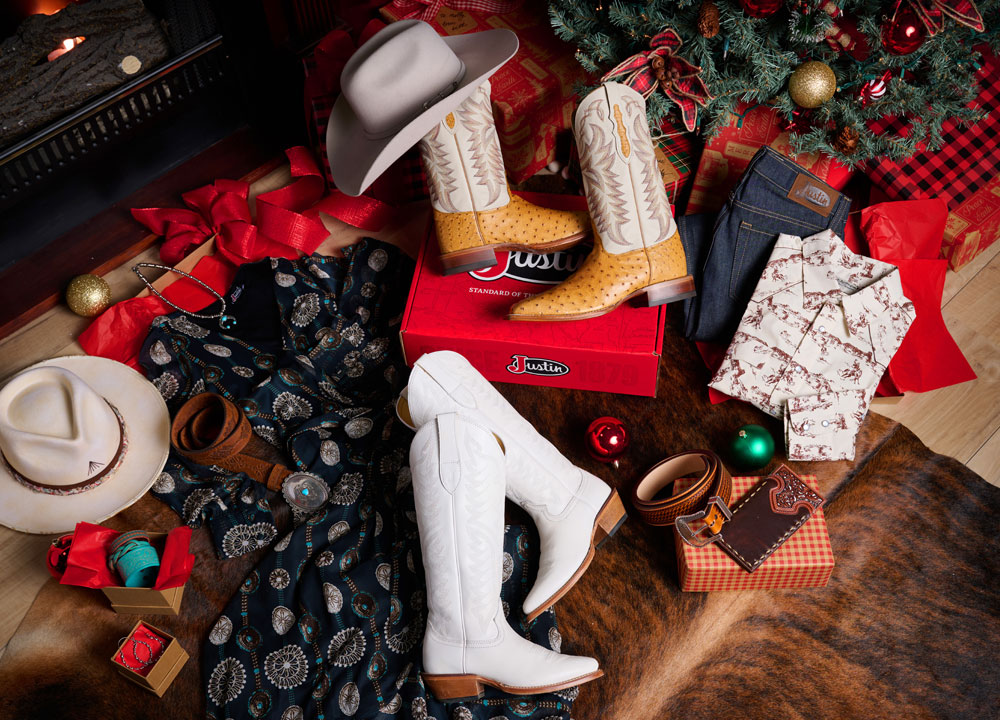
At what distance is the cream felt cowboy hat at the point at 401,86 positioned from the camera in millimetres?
1347

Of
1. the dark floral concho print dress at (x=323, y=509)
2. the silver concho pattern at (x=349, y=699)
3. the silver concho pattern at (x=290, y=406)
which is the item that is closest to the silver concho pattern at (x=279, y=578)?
the dark floral concho print dress at (x=323, y=509)

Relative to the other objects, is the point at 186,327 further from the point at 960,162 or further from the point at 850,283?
the point at 960,162

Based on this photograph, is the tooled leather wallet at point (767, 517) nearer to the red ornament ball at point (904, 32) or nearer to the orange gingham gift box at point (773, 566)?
the orange gingham gift box at point (773, 566)

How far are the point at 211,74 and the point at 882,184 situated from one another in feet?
5.23

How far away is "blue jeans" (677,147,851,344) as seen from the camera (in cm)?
161

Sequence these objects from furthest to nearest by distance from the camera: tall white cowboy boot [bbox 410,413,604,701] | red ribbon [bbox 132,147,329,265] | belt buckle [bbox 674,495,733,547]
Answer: red ribbon [bbox 132,147,329,265] → belt buckle [bbox 674,495,733,547] → tall white cowboy boot [bbox 410,413,604,701]

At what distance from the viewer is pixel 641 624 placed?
1377 millimetres

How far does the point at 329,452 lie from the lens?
152 cm

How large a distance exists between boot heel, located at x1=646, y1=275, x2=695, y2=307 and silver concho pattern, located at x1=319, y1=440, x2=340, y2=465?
0.69 meters

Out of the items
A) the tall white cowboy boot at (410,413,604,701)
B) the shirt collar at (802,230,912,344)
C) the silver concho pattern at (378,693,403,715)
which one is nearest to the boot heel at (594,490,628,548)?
the tall white cowboy boot at (410,413,604,701)

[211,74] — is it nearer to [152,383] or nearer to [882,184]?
[152,383]

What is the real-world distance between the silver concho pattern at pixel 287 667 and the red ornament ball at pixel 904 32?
1.59 meters

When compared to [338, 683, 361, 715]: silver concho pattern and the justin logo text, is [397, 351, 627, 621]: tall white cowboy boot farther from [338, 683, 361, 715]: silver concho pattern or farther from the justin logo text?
[338, 683, 361, 715]: silver concho pattern

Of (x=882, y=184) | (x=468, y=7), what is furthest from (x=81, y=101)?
(x=882, y=184)
